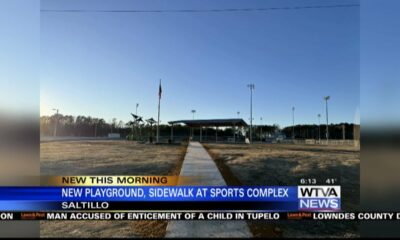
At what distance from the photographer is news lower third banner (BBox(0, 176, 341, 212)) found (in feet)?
10.9

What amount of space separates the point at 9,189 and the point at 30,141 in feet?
2.29

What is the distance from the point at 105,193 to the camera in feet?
11.1

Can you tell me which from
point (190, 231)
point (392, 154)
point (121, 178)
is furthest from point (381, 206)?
point (121, 178)

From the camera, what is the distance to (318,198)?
3.42 m

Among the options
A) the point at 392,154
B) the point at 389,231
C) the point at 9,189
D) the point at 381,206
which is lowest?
the point at 389,231

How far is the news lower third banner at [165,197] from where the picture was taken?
334 centimetres

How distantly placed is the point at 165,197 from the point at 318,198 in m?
1.96

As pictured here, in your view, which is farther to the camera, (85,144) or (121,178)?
(85,144)

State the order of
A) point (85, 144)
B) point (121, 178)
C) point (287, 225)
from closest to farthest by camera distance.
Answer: point (121, 178)
point (287, 225)
point (85, 144)

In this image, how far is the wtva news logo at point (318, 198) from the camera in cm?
337

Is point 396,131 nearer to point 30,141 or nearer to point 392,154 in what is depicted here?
point 392,154

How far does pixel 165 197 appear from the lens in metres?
3.41

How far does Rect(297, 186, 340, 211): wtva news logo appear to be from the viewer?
3.37 m

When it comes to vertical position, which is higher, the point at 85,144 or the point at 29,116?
the point at 29,116
